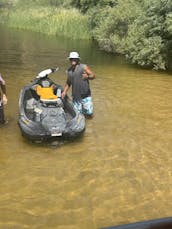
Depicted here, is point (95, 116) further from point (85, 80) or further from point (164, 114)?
point (164, 114)

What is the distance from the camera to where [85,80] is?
1057 cm

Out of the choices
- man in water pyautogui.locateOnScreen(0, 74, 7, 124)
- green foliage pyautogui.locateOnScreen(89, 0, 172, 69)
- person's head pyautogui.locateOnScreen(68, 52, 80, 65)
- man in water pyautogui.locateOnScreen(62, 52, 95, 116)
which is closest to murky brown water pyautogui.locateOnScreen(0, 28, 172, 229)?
man in water pyautogui.locateOnScreen(0, 74, 7, 124)

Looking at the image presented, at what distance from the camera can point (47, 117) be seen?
8.86 metres

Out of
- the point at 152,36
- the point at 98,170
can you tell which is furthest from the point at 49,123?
the point at 152,36

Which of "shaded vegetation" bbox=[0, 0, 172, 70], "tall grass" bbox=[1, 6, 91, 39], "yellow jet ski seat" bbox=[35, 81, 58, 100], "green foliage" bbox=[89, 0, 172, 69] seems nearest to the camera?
"yellow jet ski seat" bbox=[35, 81, 58, 100]

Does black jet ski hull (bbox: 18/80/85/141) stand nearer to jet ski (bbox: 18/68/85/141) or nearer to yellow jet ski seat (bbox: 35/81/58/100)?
jet ski (bbox: 18/68/85/141)

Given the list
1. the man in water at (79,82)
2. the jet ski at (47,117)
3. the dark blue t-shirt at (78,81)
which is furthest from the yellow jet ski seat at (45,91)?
the dark blue t-shirt at (78,81)

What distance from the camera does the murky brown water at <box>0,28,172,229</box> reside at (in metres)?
6.09

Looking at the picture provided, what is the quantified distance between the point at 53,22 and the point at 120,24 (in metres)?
13.3

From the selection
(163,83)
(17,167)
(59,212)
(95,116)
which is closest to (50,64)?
(163,83)

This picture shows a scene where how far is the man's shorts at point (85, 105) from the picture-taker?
35.3ft

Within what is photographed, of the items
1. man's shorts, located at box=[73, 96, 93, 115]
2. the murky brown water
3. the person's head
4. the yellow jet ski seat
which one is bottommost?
the murky brown water

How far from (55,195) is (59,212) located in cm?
58

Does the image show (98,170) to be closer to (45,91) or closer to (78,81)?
(45,91)
